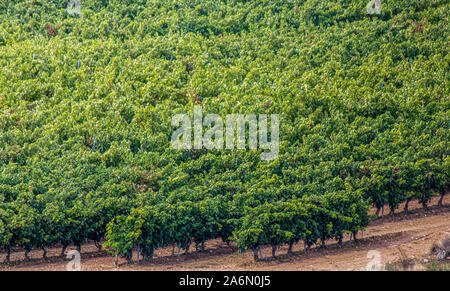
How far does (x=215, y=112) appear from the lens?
27.5 meters

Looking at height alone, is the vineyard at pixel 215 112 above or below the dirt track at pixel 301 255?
above

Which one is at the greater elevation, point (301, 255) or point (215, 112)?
point (215, 112)

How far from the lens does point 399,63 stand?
32969mm

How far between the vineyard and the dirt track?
20.4 inches

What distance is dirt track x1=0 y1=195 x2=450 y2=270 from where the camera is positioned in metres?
20.0

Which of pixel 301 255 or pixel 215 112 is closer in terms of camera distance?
pixel 301 255

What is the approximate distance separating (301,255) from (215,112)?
9075mm

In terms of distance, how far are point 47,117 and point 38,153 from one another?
3721 mm

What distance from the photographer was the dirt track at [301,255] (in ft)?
65.7

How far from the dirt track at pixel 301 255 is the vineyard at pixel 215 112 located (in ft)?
1.70

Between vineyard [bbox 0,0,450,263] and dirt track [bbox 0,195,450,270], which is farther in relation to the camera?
vineyard [bbox 0,0,450,263]

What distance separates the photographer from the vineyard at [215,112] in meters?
20.4

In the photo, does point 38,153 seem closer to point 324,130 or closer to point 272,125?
point 272,125

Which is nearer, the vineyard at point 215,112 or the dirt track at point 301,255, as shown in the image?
the dirt track at point 301,255
